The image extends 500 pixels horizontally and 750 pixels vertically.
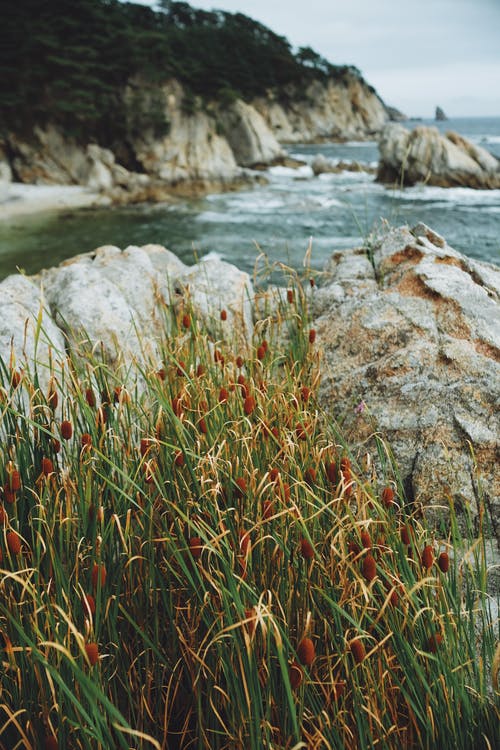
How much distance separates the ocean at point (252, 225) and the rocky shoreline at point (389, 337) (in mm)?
7292

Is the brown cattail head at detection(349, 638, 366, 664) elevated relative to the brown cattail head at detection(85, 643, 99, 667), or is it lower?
lower

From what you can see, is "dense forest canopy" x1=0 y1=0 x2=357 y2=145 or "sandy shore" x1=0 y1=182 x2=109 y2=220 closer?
"sandy shore" x1=0 y1=182 x2=109 y2=220

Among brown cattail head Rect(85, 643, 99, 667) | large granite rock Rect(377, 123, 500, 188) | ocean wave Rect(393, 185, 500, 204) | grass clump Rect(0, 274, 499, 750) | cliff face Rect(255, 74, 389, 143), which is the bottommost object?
grass clump Rect(0, 274, 499, 750)

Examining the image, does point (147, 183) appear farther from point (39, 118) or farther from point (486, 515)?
point (486, 515)

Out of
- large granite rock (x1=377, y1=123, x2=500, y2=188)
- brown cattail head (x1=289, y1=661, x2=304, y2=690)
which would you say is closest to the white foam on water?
large granite rock (x1=377, y1=123, x2=500, y2=188)

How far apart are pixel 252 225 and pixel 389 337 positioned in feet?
49.6

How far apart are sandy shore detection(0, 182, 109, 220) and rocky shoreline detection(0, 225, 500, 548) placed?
51.2ft

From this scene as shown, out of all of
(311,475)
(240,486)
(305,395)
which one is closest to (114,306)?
(305,395)

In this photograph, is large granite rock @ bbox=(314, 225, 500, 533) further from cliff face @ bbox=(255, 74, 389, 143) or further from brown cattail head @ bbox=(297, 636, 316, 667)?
cliff face @ bbox=(255, 74, 389, 143)

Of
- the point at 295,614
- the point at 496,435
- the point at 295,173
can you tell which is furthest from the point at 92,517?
the point at 295,173

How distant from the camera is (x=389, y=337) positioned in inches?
119

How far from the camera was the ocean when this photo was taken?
1350cm

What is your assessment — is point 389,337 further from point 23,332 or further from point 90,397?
point 23,332

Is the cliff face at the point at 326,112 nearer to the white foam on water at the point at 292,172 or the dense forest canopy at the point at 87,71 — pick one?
the white foam on water at the point at 292,172
